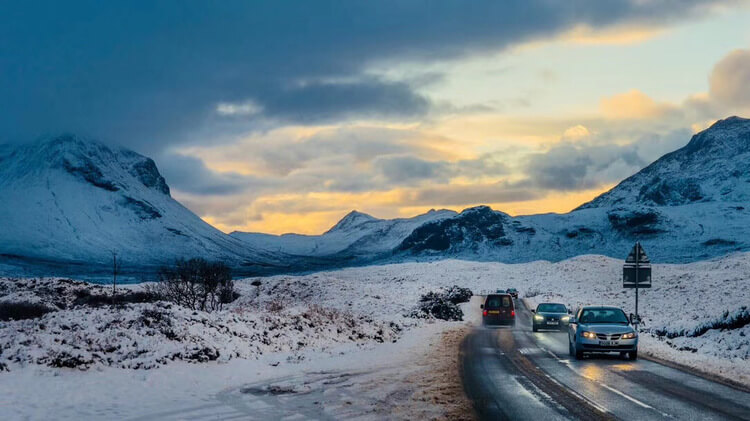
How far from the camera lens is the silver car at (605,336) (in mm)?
24938

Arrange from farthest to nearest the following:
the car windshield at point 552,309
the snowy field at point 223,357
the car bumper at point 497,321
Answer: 1. the car bumper at point 497,321
2. the car windshield at point 552,309
3. the snowy field at point 223,357

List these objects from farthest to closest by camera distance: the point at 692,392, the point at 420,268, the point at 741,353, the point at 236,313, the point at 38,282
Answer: the point at 420,268 → the point at 38,282 → the point at 236,313 → the point at 741,353 → the point at 692,392

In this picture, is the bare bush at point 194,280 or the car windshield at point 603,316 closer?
the car windshield at point 603,316

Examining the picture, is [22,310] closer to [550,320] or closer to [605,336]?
[550,320]

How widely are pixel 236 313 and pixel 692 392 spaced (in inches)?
694

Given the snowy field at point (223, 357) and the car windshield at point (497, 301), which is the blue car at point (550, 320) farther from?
the snowy field at point (223, 357)

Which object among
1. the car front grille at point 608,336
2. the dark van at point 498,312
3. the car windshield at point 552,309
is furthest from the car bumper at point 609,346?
the dark van at point 498,312

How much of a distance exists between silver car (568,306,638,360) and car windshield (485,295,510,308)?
20.6 m

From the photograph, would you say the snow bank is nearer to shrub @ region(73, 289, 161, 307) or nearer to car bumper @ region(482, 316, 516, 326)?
car bumper @ region(482, 316, 516, 326)

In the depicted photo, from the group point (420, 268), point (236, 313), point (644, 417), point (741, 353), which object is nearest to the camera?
point (644, 417)

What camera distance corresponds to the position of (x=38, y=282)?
266 ft

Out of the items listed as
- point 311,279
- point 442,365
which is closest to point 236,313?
point 442,365

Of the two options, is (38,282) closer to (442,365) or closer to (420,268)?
(442,365)

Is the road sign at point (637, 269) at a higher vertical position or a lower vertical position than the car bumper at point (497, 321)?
higher
